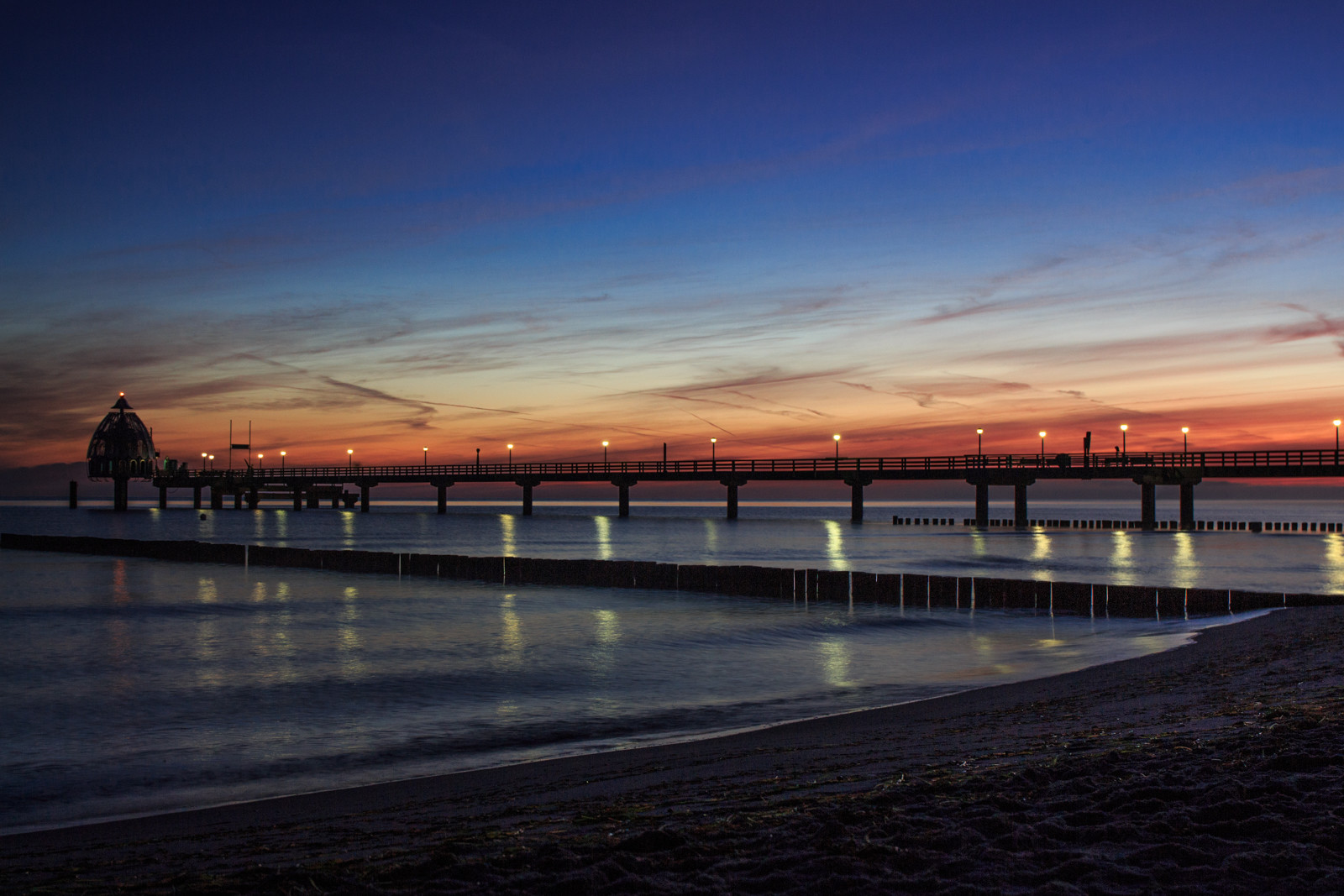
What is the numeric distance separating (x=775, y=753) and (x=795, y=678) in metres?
7.44

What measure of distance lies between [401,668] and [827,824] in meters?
13.6

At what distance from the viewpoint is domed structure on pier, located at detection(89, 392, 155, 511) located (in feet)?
488

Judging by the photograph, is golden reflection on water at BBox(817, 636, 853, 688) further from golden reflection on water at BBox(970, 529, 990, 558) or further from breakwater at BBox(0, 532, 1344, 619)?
golden reflection on water at BBox(970, 529, 990, 558)

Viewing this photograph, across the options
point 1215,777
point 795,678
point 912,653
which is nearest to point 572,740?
point 795,678

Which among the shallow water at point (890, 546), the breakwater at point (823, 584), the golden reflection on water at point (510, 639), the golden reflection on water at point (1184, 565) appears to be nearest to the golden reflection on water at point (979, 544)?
the shallow water at point (890, 546)

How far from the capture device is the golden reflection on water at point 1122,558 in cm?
4035

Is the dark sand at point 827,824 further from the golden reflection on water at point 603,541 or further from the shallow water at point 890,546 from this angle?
the golden reflection on water at point 603,541

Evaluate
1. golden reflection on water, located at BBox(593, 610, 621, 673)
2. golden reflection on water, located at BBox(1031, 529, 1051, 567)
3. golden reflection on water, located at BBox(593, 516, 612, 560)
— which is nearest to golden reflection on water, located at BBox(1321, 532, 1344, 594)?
golden reflection on water, located at BBox(1031, 529, 1051, 567)

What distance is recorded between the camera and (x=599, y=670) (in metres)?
17.8

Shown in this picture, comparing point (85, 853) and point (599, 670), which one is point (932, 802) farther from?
point (599, 670)

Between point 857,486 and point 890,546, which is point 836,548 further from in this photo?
point 857,486

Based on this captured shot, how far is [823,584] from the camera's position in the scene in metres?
28.1

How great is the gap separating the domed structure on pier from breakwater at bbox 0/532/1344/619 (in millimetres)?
121321

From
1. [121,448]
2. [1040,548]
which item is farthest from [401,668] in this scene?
[121,448]
